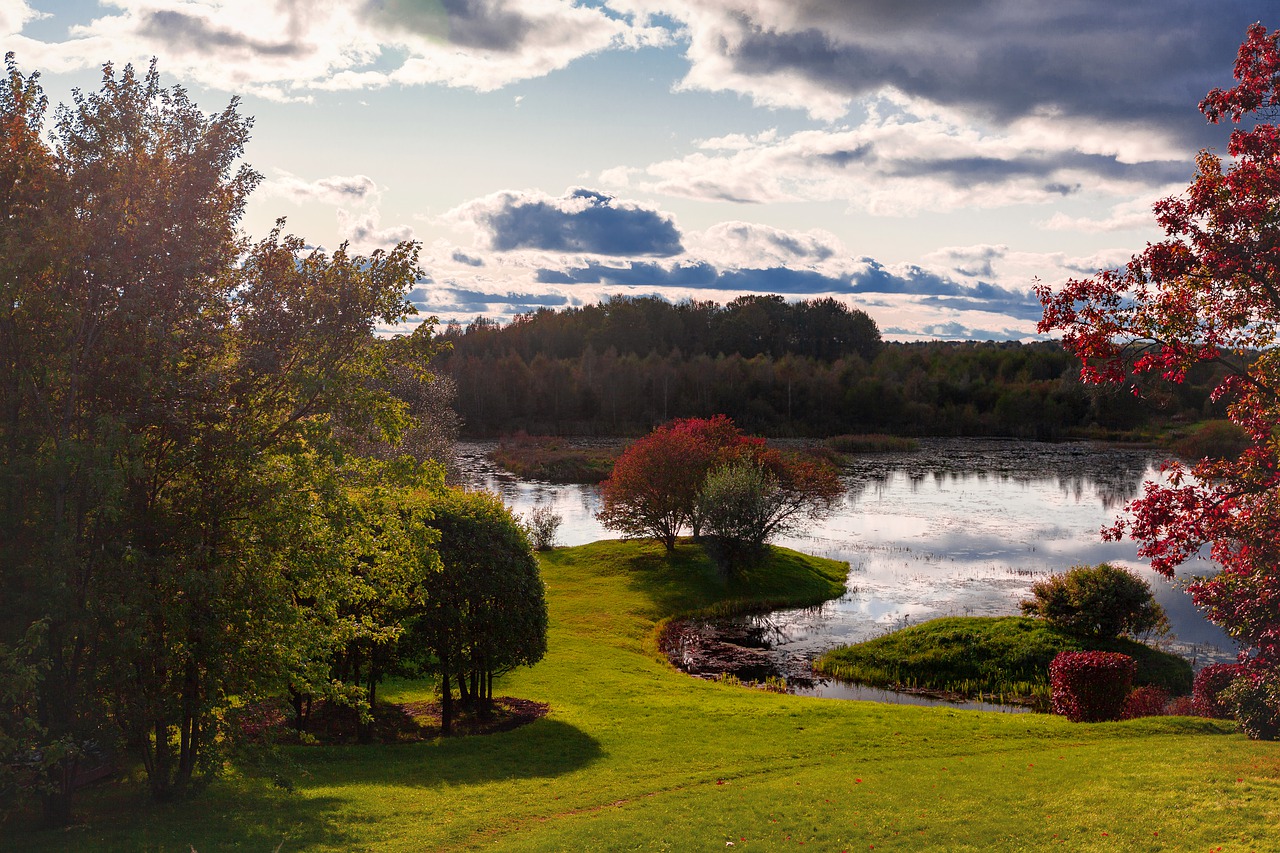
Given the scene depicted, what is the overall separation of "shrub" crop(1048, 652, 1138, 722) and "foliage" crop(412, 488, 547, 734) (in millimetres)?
16095

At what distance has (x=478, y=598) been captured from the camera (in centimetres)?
2398

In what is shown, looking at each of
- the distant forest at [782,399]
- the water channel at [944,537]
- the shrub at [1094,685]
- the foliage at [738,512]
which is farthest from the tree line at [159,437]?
the distant forest at [782,399]

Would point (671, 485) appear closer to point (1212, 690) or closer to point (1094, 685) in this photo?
point (1094, 685)

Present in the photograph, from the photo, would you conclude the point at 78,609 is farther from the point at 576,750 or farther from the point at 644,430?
the point at 644,430

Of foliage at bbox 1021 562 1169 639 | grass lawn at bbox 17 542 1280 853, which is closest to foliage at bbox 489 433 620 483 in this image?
foliage at bbox 1021 562 1169 639

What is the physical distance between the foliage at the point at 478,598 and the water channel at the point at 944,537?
12.6 meters

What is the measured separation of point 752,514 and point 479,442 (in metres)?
85.9

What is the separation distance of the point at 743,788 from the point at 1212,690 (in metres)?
15.5

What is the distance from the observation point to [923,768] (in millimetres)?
18844

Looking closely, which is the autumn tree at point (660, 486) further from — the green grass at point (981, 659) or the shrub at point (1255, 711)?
the shrub at point (1255, 711)

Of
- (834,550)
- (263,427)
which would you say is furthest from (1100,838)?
(834,550)

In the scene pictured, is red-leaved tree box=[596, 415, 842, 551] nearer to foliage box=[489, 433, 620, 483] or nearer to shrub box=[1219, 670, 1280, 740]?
foliage box=[489, 433, 620, 483]

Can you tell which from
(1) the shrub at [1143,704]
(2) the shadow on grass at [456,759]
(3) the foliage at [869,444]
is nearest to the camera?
(2) the shadow on grass at [456,759]

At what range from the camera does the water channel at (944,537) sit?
132 ft
